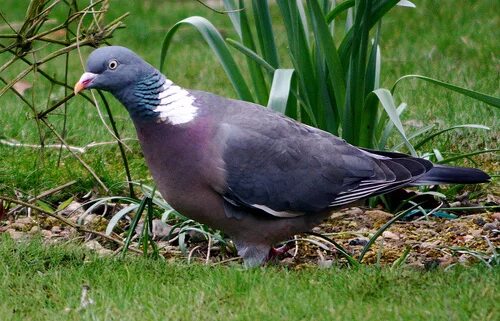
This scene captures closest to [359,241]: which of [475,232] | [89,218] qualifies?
[475,232]

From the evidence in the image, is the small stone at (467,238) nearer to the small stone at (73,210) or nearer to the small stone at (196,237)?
the small stone at (196,237)

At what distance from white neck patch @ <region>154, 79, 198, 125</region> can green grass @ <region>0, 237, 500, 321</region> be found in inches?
23.3

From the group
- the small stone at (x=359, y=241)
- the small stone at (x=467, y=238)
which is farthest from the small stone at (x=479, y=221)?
the small stone at (x=359, y=241)

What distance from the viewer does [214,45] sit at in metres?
4.96

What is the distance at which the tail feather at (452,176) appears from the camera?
13.7 ft

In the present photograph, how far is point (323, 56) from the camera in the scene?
16.4 feet

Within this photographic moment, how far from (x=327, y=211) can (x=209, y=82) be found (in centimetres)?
338

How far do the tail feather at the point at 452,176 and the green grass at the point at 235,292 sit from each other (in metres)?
0.55

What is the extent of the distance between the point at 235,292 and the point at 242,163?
67 cm

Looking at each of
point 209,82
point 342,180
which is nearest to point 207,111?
point 342,180

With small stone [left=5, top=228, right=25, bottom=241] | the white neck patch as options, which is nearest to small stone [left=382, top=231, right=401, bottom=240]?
the white neck patch

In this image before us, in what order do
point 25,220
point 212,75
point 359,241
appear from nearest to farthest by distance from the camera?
point 359,241 < point 25,220 < point 212,75

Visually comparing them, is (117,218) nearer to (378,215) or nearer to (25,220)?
(25,220)

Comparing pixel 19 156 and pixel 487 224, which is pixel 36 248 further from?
pixel 487 224
